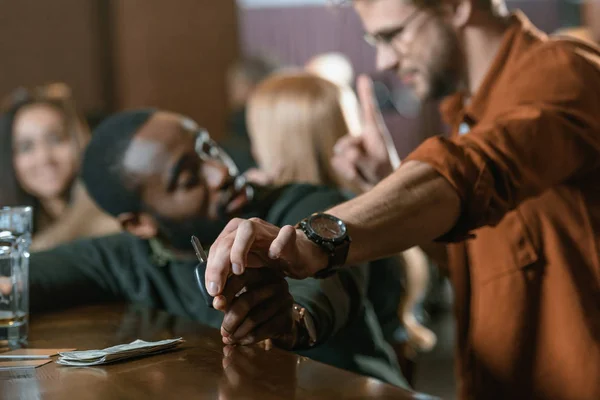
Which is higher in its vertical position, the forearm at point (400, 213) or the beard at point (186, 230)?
the forearm at point (400, 213)

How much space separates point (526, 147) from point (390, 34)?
608 mm

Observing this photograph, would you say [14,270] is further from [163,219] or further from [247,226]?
[247,226]

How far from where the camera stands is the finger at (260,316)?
1.12 meters

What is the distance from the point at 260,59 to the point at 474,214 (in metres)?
3.23

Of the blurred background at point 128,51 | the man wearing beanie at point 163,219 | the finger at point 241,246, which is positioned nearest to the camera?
the finger at point 241,246

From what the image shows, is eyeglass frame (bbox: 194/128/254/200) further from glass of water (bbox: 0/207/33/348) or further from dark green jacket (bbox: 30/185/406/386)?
glass of water (bbox: 0/207/33/348)

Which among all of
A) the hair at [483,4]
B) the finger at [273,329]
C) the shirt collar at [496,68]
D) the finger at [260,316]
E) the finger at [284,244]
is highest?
the hair at [483,4]

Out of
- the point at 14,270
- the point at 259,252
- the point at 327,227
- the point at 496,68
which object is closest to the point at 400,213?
the point at 327,227

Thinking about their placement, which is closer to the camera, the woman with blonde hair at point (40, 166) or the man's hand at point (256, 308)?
the man's hand at point (256, 308)

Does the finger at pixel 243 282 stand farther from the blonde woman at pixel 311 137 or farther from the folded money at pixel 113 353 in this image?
the blonde woman at pixel 311 137

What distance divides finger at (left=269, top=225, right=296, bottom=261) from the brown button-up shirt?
0.86 feet

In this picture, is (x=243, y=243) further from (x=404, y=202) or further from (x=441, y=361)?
(x=441, y=361)

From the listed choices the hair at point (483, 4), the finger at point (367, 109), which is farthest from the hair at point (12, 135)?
the hair at point (483, 4)

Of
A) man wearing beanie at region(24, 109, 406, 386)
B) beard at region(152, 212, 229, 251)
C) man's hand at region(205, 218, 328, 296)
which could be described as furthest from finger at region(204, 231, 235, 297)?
beard at region(152, 212, 229, 251)
